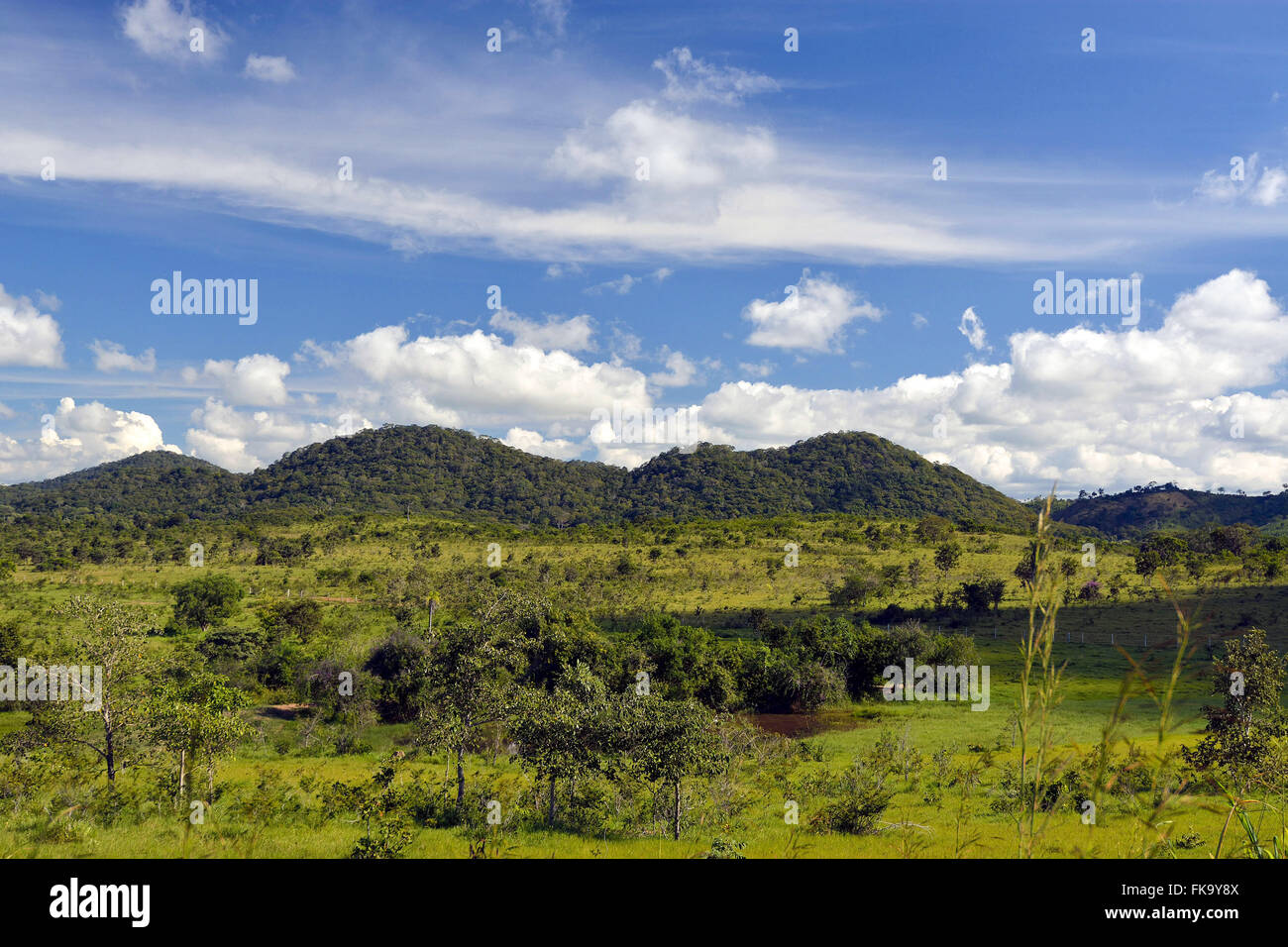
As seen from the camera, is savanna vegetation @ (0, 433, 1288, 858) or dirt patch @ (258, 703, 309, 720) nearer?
savanna vegetation @ (0, 433, 1288, 858)

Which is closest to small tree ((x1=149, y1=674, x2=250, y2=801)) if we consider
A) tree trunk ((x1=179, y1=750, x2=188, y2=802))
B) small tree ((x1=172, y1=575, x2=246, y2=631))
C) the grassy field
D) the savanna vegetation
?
tree trunk ((x1=179, y1=750, x2=188, y2=802))

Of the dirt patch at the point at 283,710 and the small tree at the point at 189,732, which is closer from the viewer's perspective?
the small tree at the point at 189,732

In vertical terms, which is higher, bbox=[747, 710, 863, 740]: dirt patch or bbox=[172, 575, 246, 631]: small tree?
bbox=[172, 575, 246, 631]: small tree

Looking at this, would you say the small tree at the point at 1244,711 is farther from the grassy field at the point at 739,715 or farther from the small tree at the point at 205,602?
the small tree at the point at 205,602

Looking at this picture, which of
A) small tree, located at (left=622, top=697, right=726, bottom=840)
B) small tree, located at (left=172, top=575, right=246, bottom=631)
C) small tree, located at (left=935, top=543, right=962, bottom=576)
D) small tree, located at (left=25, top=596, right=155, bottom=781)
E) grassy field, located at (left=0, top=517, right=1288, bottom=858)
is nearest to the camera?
grassy field, located at (left=0, top=517, right=1288, bottom=858)

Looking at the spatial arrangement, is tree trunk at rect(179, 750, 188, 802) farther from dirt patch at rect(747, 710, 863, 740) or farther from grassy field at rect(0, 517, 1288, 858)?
dirt patch at rect(747, 710, 863, 740)

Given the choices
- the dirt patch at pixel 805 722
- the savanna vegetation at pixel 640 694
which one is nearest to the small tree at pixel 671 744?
the savanna vegetation at pixel 640 694

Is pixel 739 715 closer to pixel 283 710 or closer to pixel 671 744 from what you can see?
pixel 671 744

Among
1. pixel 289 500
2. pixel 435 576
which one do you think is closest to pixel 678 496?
pixel 289 500

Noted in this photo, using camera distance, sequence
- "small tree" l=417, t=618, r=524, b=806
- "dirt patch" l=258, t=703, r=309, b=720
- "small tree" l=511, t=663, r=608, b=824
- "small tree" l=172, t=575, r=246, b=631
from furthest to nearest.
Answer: "small tree" l=172, t=575, r=246, b=631
"dirt patch" l=258, t=703, r=309, b=720
"small tree" l=511, t=663, r=608, b=824
"small tree" l=417, t=618, r=524, b=806

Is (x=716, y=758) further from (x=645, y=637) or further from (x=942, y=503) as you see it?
(x=942, y=503)

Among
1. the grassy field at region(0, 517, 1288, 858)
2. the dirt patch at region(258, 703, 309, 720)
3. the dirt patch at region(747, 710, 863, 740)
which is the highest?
the grassy field at region(0, 517, 1288, 858)
